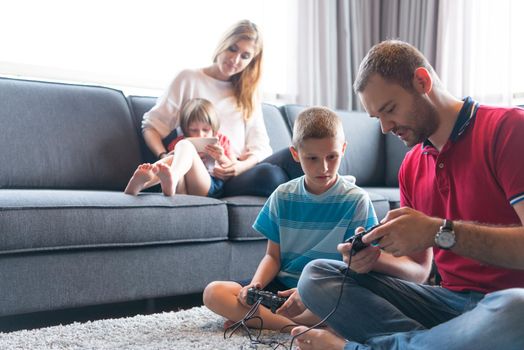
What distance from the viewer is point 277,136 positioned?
3.08 m

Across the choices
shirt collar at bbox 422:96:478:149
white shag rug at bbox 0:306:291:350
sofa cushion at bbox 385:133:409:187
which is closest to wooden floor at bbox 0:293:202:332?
white shag rug at bbox 0:306:291:350

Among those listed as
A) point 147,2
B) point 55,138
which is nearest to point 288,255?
point 55,138

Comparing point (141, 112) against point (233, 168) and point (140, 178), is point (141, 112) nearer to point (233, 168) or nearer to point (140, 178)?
point (233, 168)

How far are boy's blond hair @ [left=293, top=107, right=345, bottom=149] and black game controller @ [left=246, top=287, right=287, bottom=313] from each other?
15.9 inches

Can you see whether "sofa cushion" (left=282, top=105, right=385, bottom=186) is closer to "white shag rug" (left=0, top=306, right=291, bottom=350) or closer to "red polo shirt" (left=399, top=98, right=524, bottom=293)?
"white shag rug" (left=0, top=306, right=291, bottom=350)

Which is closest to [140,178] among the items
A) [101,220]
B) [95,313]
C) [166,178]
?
[166,178]

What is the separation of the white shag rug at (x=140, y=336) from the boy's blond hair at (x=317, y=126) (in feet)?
1.76

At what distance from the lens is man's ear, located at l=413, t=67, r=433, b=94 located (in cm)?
123

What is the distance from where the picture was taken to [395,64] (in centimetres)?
125

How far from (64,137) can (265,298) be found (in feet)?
4.00

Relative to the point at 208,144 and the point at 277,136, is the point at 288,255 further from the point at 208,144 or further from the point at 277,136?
the point at 277,136

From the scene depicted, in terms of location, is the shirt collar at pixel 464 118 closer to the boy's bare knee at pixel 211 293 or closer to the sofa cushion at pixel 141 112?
the boy's bare knee at pixel 211 293

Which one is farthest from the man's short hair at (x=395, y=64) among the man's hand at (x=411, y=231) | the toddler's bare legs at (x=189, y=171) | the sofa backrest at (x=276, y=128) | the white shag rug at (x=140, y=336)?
the sofa backrest at (x=276, y=128)

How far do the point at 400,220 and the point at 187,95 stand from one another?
66.7 inches
